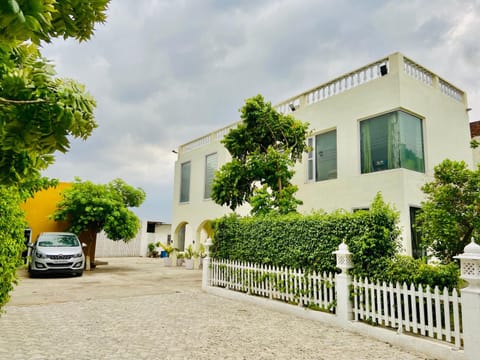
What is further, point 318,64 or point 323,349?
point 318,64

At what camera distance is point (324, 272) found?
639cm

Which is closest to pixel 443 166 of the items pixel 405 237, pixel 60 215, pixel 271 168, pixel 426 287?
pixel 405 237

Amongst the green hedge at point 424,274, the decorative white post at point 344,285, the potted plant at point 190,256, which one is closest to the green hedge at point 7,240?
the decorative white post at point 344,285

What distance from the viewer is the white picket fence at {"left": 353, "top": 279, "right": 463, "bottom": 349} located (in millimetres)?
4535

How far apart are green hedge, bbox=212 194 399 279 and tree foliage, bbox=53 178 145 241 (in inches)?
298

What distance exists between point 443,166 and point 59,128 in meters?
7.61

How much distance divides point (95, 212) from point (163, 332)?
1087cm

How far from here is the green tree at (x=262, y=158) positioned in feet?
31.7

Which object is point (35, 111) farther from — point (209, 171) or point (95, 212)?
point (209, 171)

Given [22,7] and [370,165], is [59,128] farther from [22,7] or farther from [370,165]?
[370,165]

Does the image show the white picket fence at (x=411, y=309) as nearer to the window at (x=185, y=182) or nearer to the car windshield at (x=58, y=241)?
the car windshield at (x=58, y=241)

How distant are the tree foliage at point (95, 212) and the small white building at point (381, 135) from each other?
8.87 m

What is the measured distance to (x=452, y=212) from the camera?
672 cm

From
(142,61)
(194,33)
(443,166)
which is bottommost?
(443,166)
